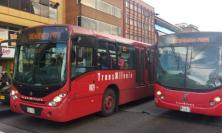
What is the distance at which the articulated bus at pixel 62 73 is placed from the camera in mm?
7383

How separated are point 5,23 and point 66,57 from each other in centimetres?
1990

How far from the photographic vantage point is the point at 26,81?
307 inches

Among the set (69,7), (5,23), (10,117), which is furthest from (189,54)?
(69,7)

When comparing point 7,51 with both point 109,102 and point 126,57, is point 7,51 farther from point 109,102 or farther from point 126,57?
point 109,102

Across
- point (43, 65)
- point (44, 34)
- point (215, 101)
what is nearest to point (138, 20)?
point (215, 101)

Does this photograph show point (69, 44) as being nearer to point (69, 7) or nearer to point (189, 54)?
point (189, 54)

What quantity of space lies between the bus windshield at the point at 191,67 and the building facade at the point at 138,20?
112 feet

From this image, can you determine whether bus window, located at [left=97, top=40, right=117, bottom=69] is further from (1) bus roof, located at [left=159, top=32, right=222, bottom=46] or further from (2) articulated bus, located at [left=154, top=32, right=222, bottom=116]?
(1) bus roof, located at [left=159, top=32, right=222, bottom=46]

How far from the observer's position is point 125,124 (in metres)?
8.44

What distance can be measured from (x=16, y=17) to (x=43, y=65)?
20.0 m

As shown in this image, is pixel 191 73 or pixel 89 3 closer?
pixel 191 73

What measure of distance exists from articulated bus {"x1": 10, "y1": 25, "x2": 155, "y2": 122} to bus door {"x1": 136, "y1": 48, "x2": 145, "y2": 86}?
2259 mm

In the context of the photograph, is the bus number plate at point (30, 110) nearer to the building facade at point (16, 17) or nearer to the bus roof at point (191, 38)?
the bus roof at point (191, 38)

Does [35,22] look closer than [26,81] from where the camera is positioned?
No
